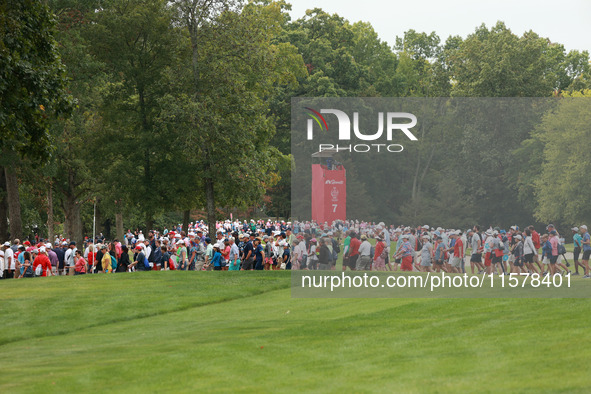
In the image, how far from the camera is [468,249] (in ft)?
65.5

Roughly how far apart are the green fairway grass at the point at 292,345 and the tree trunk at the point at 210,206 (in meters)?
13.5

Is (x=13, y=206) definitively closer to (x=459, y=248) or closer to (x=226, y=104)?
(x=226, y=104)

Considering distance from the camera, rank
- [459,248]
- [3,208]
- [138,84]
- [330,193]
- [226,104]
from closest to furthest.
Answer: [459,248] < [330,193] < [226,104] < [138,84] < [3,208]

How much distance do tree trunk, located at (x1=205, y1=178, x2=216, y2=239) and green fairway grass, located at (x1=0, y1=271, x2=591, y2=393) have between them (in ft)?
44.3

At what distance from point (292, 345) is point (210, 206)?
23.8m

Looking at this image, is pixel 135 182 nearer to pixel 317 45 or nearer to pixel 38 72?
pixel 38 72

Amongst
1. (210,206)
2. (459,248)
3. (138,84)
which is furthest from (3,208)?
(459,248)

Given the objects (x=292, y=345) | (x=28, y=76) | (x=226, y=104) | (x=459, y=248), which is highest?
(x=226, y=104)

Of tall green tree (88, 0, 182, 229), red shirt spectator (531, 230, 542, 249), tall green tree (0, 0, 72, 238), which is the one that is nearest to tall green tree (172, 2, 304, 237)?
tall green tree (88, 0, 182, 229)

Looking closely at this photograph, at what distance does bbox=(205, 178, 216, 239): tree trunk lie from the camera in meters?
37.8

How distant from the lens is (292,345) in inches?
573

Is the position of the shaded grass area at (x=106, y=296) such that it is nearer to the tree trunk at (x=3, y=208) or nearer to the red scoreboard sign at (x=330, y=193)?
the red scoreboard sign at (x=330, y=193)

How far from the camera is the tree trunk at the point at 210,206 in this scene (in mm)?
37844

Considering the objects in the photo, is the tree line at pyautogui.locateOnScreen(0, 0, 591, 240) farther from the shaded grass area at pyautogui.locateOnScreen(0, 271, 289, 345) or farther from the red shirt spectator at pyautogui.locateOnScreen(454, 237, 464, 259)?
the shaded grass area at pyautogui.locateOnScreen(0, 271, 289, 345)
